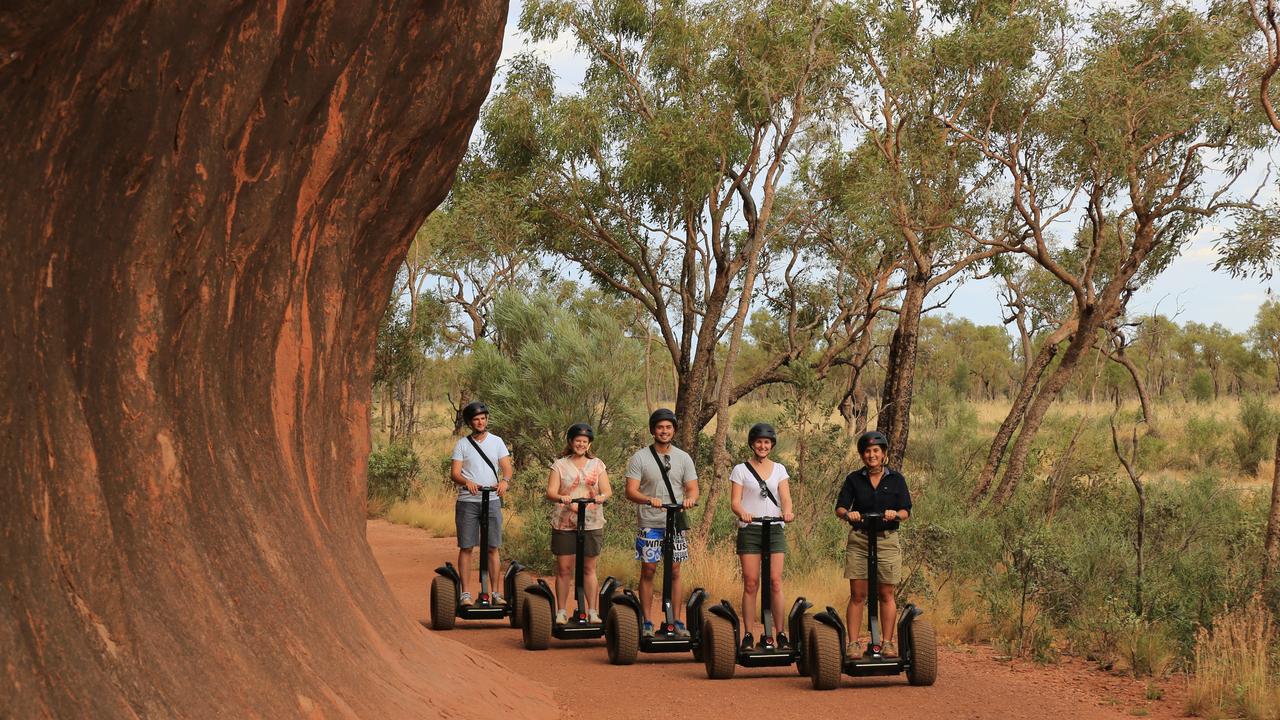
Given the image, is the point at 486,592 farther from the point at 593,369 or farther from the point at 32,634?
the point at 593,369

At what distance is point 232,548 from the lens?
195 inches

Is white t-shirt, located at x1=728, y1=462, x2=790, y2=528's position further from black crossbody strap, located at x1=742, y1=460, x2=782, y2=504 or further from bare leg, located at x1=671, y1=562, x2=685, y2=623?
bare leg, located at x1=671, y1=562, x2=685, y2=623

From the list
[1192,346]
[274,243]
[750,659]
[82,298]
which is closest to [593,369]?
[750,659]

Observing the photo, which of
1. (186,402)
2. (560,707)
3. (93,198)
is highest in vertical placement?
(93,198)

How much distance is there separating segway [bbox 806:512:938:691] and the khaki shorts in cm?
8

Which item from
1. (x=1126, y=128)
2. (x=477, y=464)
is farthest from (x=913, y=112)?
(x=477, y=464)

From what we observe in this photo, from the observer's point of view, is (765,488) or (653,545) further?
(653,545)

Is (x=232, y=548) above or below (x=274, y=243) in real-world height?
below

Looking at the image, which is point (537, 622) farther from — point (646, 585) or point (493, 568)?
point (493, 568)

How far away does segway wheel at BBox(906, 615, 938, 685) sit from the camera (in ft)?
27.1

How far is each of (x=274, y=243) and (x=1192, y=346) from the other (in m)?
59.3

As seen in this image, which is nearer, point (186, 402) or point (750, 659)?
point (186, 402)

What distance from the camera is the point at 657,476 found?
8.98 meters

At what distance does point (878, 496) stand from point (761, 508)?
0.83 metres
